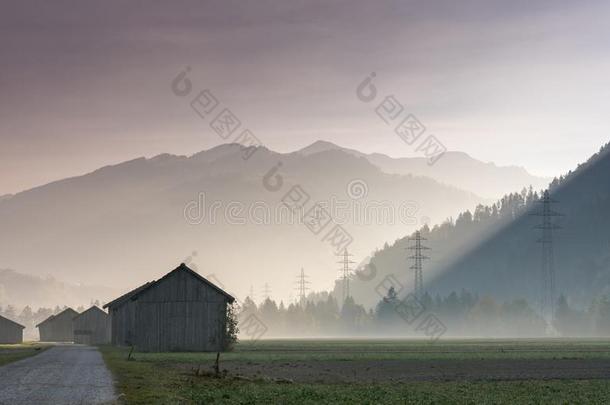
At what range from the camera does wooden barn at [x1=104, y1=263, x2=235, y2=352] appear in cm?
9769

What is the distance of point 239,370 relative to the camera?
→ 199 feet

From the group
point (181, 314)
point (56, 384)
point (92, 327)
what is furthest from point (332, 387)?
point (92, 327)

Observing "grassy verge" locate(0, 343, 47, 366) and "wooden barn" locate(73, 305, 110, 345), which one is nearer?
"grassy verge" locate(0, 343, 47, 366)

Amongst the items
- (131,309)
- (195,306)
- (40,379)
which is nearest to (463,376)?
(40,379)

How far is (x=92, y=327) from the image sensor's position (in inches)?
6811

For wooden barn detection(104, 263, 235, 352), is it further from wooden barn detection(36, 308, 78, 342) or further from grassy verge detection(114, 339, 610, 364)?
wooden barn detection(36, 308, 78, 342)

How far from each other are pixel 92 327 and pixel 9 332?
1520 cm

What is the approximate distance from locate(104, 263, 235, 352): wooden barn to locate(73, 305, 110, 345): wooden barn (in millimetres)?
71128

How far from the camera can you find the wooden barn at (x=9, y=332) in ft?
552

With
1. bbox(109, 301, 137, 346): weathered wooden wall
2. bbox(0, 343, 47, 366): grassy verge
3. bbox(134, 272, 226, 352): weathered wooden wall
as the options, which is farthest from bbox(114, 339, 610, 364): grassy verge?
bbox(109, 301, 137, 346): weathered wooden wall

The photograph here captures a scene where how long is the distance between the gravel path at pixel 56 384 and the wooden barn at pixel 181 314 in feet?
123

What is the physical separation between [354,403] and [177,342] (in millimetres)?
61575

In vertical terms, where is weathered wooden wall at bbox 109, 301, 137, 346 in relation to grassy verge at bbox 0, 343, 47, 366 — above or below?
above

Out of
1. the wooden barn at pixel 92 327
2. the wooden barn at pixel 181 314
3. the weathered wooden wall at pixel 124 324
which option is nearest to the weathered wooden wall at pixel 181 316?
the wooden barn at pixel 181 314
